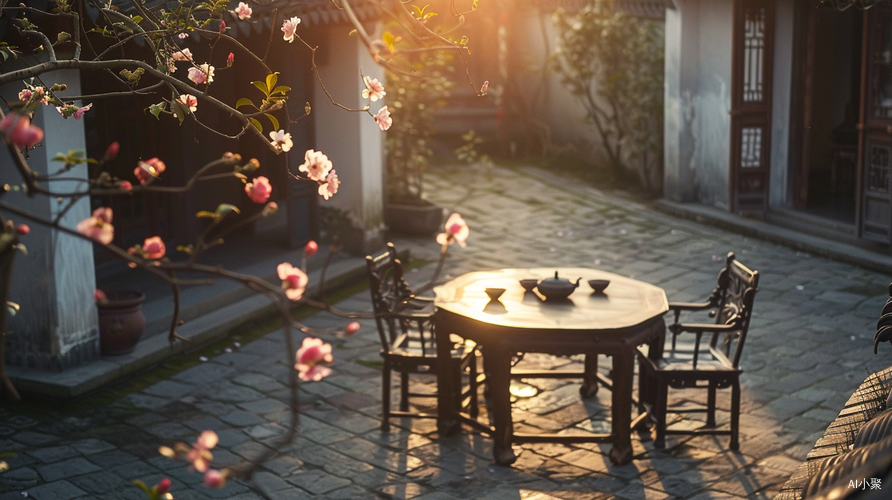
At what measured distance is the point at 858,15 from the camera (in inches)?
503

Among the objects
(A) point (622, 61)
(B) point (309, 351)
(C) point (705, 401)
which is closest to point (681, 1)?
(A) point (622, 61)

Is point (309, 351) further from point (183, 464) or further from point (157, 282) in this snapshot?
point (157, 282)

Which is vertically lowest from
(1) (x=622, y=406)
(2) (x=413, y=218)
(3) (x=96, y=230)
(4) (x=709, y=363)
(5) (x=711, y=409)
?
(5) (x=711, y=409)

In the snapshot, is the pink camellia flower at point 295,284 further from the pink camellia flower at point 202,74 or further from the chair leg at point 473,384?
the chair leg at point 473,384

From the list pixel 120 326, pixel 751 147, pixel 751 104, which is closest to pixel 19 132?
pixel 120 326

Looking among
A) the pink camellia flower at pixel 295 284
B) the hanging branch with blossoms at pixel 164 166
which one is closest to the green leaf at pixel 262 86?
the hanging branch with blossoms at pixel 164 166

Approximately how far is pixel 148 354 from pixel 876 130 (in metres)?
7.50

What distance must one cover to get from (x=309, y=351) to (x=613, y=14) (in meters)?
12.5

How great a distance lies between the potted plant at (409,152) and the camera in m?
11.8

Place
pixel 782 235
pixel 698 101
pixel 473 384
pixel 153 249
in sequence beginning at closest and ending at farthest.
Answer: pixel 153 249 < pixel 473 384 < pixel 782 235 < pixel 698 101

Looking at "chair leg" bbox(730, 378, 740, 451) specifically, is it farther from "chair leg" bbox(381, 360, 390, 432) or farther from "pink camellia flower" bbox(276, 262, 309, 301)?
"pink camellia flower" bbox(276, 262, 309, 301)

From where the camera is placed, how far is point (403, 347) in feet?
21.1

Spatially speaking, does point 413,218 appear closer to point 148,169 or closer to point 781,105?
point 781,105

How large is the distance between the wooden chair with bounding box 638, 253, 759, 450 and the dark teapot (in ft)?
2.01
